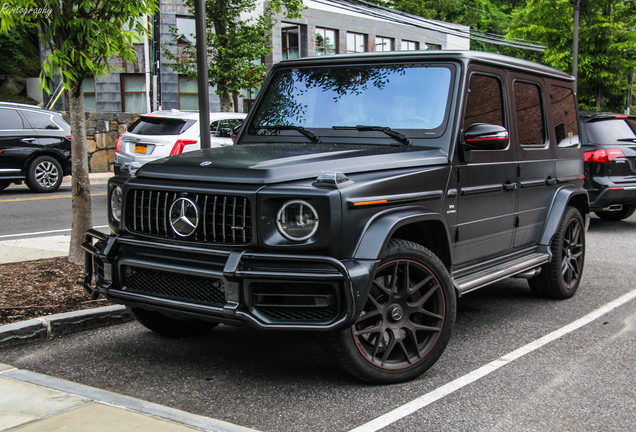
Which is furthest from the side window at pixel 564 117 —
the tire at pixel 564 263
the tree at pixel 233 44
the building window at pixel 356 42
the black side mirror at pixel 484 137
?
the building window at pixel 356 42

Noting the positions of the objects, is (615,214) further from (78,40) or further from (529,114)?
(78,40)

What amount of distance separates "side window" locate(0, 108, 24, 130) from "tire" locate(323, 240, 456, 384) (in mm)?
13612

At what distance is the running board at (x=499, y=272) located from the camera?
4.98 m

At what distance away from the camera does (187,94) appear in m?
34.5

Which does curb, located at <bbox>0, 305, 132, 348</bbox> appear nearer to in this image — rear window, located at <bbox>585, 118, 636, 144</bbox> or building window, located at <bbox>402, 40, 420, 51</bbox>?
rear window, located at <bbox>585, 118, 636, 144</bbox>

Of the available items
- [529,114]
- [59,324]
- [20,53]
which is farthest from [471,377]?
[20,53]

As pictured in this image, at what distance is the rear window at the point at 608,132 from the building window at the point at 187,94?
82.9ft

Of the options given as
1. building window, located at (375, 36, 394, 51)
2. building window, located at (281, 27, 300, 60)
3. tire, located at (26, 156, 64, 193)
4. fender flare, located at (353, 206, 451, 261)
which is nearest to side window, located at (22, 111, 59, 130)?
tire, located at (26, 156, 64, 193)

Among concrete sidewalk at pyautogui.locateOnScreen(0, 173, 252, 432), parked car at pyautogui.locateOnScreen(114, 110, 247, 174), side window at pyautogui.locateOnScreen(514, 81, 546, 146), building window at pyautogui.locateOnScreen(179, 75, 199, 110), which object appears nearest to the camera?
concrete sidewalk at pyautogui.locateOnScreen(0, 173, 252, 432)

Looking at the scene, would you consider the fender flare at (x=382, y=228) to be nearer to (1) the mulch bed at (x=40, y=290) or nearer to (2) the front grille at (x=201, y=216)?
(2) the front grille at (x=201, y=216)

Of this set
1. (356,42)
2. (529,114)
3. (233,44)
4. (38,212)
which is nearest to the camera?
(529,114)

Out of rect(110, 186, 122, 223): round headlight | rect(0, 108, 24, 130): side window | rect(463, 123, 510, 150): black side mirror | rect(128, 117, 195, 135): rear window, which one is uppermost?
rect(0, 108, 24, 130): side window

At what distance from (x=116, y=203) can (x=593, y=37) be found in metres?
22.9

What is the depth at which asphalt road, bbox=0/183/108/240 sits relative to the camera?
11.1 m
